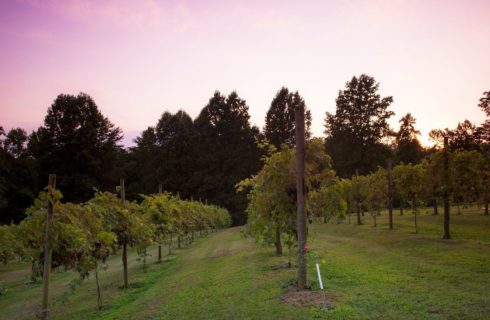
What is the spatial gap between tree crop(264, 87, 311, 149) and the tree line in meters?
0.19

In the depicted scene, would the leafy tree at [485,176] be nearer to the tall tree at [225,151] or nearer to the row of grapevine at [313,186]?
the row of grapevine at [313,186]

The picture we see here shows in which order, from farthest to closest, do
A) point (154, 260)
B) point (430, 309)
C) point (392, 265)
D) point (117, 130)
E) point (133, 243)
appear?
1. point (117, 130)
2. point (154, 260)
3. point (133, 243)
4. point (392, 265)
5. point (430, 309)

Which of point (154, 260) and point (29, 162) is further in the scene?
point (29, 162)

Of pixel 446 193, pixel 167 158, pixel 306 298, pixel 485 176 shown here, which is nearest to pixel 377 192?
pixel 485 176

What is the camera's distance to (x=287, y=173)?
12.7 metres

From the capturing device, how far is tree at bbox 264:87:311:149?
73.6m

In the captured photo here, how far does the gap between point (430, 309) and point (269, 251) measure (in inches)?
518

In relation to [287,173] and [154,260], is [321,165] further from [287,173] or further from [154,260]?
[154,260]

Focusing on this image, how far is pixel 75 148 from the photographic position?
51.7m

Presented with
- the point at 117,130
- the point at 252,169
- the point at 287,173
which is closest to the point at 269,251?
the point at 287,173

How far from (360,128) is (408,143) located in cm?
1273

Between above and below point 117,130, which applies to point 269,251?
below

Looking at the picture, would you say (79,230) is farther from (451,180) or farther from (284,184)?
(451,180)

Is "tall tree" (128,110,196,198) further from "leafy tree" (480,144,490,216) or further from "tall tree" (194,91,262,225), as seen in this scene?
"leafy tree" (480,144,490,216)
